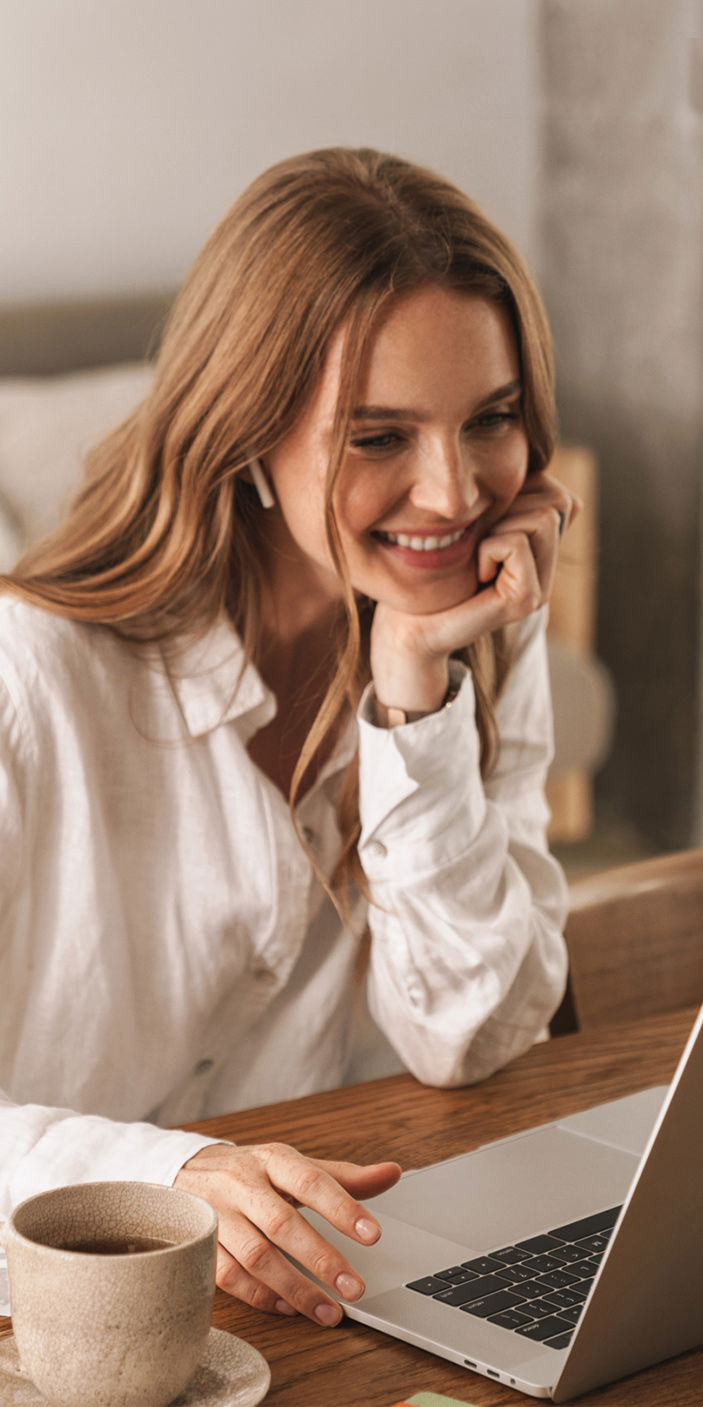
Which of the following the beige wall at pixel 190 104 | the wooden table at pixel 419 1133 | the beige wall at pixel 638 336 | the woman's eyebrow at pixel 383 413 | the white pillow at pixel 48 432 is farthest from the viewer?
the beige wall at pixel 638 336

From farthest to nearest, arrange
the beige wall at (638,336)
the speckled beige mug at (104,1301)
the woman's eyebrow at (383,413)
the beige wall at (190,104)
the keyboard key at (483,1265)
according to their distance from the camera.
Result: the beige wall at (638,336)
the beige wall at (190,104)
the woman's eyebrow at (383,413)
the keyboard key at (483,1265)
the speckled beige mug at (104,1301)

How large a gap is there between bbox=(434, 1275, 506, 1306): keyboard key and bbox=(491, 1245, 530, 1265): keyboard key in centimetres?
2

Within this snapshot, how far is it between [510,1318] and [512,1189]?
0.16 metres

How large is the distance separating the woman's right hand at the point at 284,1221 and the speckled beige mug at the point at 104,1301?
130 mm

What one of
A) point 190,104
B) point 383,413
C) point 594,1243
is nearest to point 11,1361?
point 594,1243


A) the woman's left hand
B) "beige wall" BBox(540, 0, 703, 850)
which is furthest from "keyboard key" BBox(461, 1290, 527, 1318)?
"beige wall" BBox(540, 0, 703, 850)

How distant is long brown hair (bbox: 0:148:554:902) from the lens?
3.61ft

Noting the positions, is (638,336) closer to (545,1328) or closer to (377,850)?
(377,850)

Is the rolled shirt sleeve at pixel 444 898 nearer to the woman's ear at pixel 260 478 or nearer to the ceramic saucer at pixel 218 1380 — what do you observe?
the woman's ear at pixel 260 478

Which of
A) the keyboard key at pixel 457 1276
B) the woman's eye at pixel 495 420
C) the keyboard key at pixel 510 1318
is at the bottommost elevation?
the keyboard key at pixel 457 1276

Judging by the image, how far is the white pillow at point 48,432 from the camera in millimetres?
2391

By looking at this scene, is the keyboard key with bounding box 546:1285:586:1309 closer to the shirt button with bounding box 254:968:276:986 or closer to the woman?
the woman

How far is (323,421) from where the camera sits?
111 centimetres

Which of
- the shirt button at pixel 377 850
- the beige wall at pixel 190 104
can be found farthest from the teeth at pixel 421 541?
the beige wall at pixel 190 104
